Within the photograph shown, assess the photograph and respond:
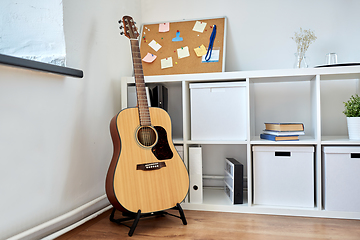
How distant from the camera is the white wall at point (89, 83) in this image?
112 cm

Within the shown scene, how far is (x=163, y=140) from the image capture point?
1.51 metres

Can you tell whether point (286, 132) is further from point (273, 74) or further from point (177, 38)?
point (177, 38)

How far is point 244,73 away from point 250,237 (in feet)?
3.05

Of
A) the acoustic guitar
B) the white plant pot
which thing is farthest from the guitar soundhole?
the white plant pot

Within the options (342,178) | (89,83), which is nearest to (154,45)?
(89,83)

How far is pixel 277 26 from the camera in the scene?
2045mm

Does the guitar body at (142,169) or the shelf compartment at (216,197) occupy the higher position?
the guitar body at (142,169)

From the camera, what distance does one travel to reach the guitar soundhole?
1.48 metres

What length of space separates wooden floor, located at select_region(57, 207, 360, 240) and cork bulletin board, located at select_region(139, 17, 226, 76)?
1.05 m

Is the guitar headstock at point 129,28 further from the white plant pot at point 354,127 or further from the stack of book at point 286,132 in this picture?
the white plant pot at point 354,127

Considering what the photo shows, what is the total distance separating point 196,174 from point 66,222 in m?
0.79

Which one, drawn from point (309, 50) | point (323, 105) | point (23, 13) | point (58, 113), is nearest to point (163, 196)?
point (58, 113)

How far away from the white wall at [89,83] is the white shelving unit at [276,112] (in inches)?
7.7

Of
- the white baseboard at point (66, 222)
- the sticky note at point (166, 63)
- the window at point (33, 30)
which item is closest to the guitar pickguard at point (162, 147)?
the white baseboard at point (66, 222)
